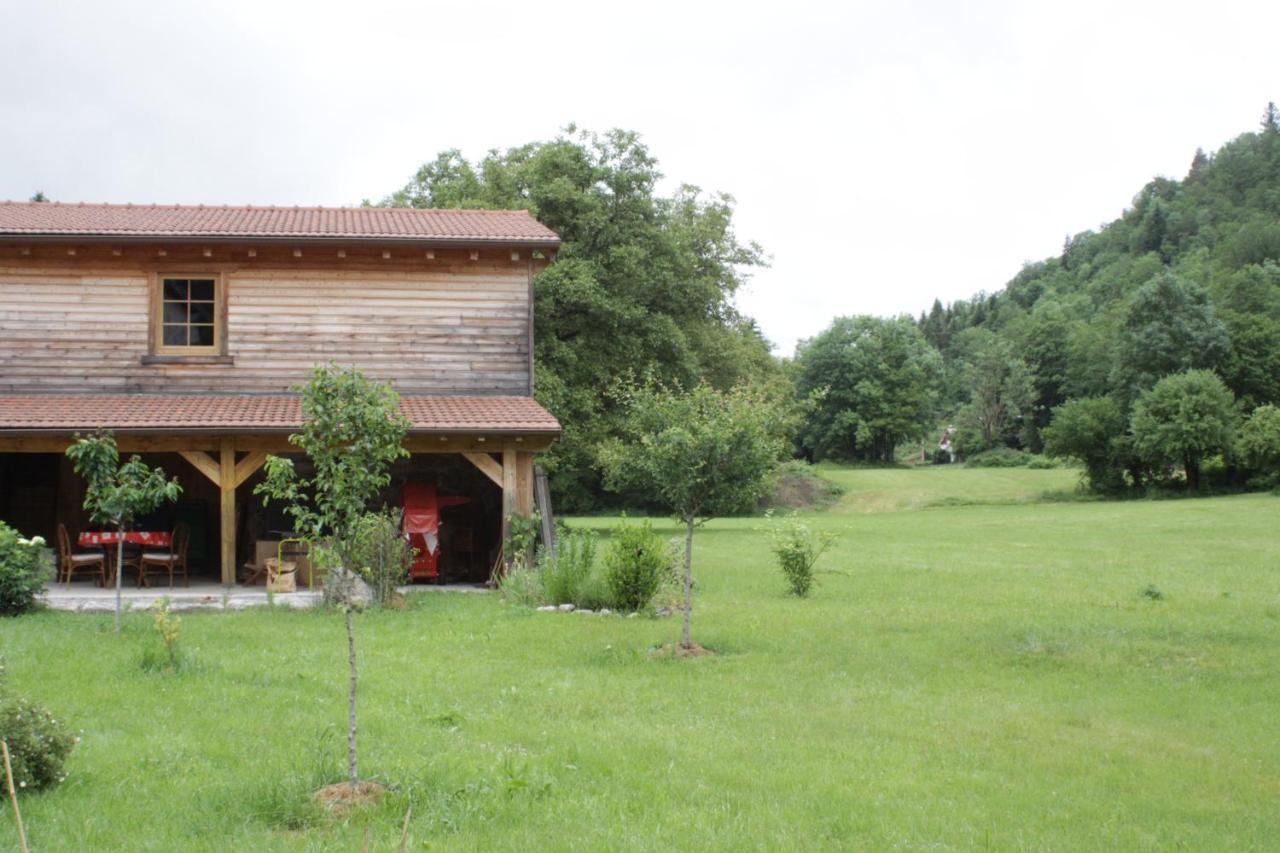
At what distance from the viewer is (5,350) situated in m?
18.9

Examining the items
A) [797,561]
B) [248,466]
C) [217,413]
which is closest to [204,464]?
[248,466]

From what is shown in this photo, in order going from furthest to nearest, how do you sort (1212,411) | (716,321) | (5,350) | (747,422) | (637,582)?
1. (1212,411)
2. (716,321)
3. (5,350)
4. (637,582)
5. (747,422)

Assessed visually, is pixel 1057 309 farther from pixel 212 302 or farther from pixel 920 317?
pixel 212 302

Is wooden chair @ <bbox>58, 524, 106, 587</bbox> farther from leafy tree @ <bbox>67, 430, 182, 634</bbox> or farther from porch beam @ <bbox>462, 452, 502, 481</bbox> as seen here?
porch beam @ <bbox>462, 452, 502, 481</bbox>

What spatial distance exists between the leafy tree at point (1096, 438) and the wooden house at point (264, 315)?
38330 millimetres

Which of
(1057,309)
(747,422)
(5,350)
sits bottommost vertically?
(747,422)

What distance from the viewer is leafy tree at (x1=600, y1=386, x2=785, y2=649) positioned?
12.1 meters

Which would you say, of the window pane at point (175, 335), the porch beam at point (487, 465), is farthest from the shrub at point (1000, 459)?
the window pane at point (175, 335)

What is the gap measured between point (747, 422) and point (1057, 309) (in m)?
93.7

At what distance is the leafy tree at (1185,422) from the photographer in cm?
4856

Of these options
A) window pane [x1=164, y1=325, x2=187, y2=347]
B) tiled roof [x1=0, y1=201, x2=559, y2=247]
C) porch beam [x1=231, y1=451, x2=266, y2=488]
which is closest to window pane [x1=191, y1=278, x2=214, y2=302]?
window pane [x1=164, y1=325, x2=187, y2=347]

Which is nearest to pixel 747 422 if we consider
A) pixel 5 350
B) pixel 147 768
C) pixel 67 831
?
pixel 147 768

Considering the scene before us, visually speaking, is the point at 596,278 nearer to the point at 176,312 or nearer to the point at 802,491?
the point at 176,312

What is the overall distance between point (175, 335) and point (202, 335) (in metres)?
0.45
